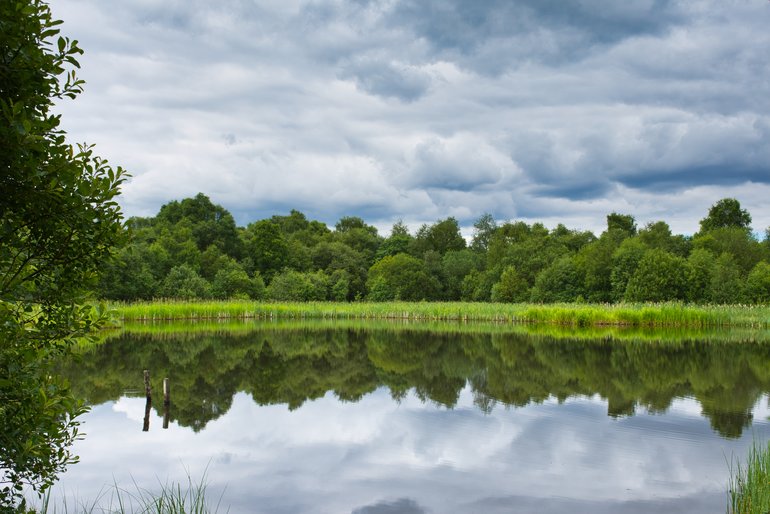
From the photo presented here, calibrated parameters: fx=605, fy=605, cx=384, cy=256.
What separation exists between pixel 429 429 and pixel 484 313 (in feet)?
111

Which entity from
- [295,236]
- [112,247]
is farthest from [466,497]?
[295,236]

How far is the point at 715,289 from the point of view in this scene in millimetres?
52156

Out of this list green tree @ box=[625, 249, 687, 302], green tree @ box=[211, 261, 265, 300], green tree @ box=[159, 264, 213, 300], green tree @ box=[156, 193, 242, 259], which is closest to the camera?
green tree @ box=[159, 264, 213, 300]

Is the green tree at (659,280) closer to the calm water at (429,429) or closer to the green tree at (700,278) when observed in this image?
the green tree at (700,278)

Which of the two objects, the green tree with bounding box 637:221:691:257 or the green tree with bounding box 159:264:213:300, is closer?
the green tree with bounding box 159:264:213:300

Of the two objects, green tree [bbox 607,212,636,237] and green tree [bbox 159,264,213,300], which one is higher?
green tree [bbox 607,212,636,237]

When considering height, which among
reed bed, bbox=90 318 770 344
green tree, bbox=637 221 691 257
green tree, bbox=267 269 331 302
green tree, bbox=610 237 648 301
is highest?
green tree, bbox=637 221 691 257

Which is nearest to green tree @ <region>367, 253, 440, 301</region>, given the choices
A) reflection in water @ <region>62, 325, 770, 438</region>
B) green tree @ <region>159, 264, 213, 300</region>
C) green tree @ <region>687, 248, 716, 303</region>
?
green tree @ <region>159, 264, 213, 300</region>

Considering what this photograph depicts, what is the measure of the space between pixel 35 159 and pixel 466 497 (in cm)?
714

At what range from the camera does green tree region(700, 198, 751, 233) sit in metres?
73.9

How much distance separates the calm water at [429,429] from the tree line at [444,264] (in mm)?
29584

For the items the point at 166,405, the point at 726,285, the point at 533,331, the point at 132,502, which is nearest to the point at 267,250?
the point at 533,331

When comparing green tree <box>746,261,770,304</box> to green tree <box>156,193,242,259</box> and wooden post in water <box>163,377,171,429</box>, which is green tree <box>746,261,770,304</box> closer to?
wooden post in water <box>163,377,171,429</box>

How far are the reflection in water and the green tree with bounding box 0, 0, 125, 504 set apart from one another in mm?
9194
